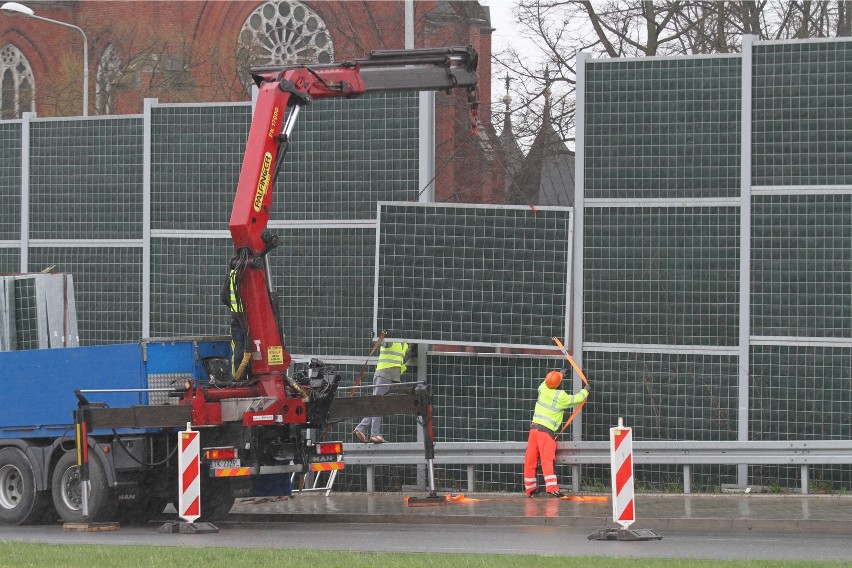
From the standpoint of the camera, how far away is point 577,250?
18.9 meters

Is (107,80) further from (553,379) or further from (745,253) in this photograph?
(745,253)

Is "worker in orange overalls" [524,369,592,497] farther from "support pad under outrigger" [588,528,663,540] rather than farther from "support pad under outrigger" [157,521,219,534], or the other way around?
"support pad under outrigger" [157,521,219,534]

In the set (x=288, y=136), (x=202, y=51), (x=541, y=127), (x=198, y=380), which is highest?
(x=202, y=51)

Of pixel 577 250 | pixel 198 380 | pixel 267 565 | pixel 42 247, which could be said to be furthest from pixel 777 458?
pixel 42 247

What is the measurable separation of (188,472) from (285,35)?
3750cm

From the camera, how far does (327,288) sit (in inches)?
794

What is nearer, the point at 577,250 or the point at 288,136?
the point at 288,136

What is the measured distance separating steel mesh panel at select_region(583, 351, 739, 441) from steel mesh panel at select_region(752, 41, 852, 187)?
263 centimetres

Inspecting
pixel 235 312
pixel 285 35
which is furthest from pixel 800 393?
pixel 285 35

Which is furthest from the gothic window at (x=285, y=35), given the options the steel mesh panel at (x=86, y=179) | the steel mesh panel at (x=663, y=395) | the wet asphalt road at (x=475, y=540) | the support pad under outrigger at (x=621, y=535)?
the support pad under outrigger at (x=621, y=535)

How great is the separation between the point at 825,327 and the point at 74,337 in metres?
10.6

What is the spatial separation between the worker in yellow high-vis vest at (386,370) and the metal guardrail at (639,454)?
225 millimetres

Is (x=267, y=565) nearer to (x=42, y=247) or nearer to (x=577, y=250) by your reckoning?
(x=577, y=250)

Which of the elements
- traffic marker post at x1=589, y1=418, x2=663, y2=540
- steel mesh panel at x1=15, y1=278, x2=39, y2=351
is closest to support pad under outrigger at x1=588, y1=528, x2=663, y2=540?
traffic marker post at x1=589, y1=418, x2=663, y2=540
